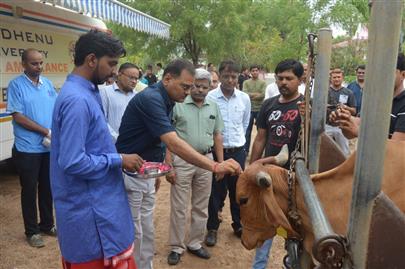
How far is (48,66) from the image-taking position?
21.6ft

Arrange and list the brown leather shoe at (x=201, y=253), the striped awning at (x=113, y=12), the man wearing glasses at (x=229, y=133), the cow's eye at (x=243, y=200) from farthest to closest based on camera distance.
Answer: the striped awning at (x=113, y=12), the man wearing glasses at (x=229, y=133), the brown leather shoe at (x=201, y=253), the cow's eye at (x=243, y=200)

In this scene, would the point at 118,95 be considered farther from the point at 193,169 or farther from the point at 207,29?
the point at 207,29

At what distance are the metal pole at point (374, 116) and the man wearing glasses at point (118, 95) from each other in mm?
3833

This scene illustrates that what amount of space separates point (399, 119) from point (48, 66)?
5.50 metres

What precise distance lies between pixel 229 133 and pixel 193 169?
773mm

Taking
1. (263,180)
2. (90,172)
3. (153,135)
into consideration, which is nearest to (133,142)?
(153,135)

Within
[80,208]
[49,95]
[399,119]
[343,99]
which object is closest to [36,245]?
[49,95]

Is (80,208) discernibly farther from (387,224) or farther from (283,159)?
(387,224)

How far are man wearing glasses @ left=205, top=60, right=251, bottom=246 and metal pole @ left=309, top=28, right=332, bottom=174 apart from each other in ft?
7.88

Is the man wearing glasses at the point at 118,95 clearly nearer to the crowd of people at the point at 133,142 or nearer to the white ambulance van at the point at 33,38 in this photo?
the crowd of people at the point at 133,142

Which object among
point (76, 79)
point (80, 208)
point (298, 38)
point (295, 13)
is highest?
point (295, 13)

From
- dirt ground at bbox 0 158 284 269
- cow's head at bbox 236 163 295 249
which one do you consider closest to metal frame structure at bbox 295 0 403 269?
cow's head at bbox 236 163 295 249

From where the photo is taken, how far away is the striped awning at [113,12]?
5523 millimetres

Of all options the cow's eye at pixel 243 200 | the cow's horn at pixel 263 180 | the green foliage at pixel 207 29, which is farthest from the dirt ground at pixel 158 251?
the green foliage at pixel 207 29
